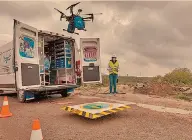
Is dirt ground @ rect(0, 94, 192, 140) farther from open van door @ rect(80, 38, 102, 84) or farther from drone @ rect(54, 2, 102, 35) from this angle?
drone @ rect(54, 2, 102, 35)

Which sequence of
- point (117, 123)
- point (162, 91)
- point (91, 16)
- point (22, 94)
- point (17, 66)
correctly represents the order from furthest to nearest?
point (91, 16), point (162, 91), point (22, 94), point (17, 66), point (117, 123)

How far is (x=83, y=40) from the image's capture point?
1089 cm

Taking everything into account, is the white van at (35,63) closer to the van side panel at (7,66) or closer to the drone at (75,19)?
the van side panel at (7,66)

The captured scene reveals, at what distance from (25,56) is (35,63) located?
594mm

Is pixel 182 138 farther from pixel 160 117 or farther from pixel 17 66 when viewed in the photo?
pixel 17 66

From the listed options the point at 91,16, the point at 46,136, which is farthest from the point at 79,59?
the point at 91,16

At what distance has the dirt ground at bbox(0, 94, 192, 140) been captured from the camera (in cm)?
447

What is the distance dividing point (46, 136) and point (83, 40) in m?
6.91

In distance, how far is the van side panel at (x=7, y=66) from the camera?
10.1 meters

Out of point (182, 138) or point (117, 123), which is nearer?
point (182, 138)

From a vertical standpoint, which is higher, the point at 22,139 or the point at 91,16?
the point at 91,16

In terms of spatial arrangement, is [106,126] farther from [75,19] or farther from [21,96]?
[75,19]

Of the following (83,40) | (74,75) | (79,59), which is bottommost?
(74,75)

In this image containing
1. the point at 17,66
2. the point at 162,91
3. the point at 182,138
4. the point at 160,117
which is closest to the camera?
the point at 182,138
